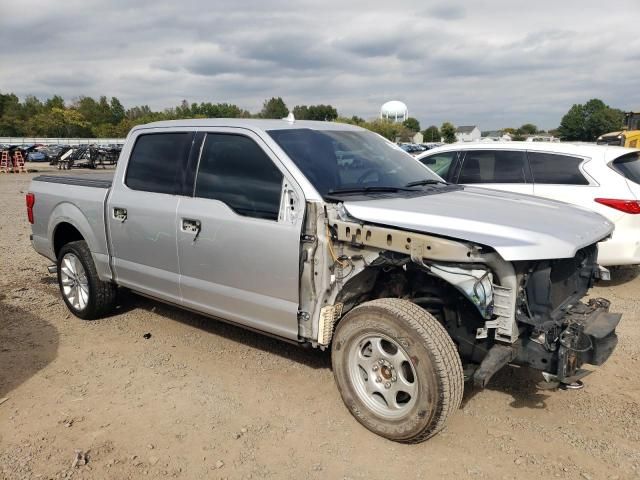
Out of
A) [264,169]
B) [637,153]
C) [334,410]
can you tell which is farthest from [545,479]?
[637,153]

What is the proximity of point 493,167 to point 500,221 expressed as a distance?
409cm

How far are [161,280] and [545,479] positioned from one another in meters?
3.17

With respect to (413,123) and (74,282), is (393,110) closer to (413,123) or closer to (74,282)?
(413,123)

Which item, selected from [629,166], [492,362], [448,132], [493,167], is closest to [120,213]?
[492,362]

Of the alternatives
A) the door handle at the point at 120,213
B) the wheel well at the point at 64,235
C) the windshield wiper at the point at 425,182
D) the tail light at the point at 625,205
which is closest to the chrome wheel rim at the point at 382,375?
the windshield wiper at the point at 425,182

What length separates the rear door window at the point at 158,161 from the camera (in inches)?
174

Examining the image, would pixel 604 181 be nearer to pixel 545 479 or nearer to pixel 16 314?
pixel 545 479

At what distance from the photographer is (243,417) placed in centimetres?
364

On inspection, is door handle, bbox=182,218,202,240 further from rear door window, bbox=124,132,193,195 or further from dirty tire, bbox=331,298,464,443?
dirty tire, bbox=331,298,464,443

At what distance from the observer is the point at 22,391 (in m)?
4.02

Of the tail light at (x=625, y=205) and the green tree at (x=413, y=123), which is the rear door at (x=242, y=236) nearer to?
the tail light at (x=625, y=205)

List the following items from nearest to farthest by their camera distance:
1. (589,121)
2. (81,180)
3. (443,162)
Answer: (81,180)
(443,162)
(589,121)

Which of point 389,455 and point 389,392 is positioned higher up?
point 389,392

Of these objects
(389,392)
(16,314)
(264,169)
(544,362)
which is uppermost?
(264,169)
